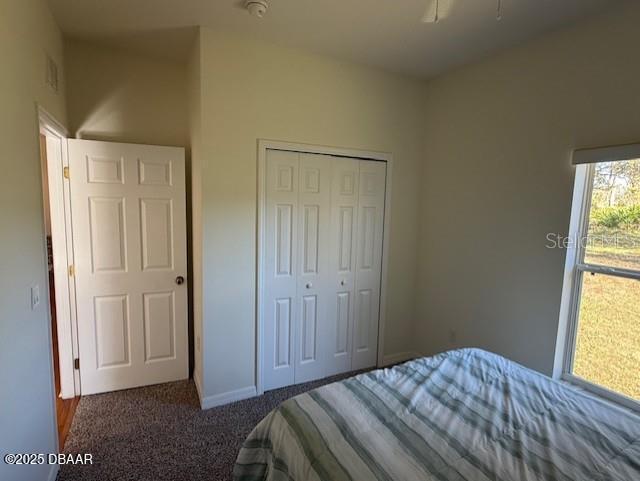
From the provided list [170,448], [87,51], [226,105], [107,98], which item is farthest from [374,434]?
[87,51]

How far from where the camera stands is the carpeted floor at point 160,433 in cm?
195

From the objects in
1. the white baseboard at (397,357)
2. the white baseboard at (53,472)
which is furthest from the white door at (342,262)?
the white baseboard at (53,472)

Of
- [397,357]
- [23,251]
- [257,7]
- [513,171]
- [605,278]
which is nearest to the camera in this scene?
[23,251]

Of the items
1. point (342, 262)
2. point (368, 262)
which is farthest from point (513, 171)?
point (342, 262)

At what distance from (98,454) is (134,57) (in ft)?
9.29

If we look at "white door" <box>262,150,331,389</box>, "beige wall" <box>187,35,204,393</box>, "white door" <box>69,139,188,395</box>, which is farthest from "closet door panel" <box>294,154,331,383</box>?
"white door" <box>69,139,188,395</box>

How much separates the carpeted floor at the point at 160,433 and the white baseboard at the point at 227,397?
4cm

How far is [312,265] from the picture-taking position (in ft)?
9.44

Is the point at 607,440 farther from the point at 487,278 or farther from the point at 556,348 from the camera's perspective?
the point at 487,278

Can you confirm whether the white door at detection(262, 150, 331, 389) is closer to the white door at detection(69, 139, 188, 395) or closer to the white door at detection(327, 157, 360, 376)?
the white door at detection(327, 157, 360, 376)

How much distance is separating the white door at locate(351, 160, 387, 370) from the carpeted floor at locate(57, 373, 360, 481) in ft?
2.39

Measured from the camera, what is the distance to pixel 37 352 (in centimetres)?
172

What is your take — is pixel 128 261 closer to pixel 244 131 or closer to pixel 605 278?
pixel 244 131

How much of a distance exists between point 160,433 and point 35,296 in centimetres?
120
